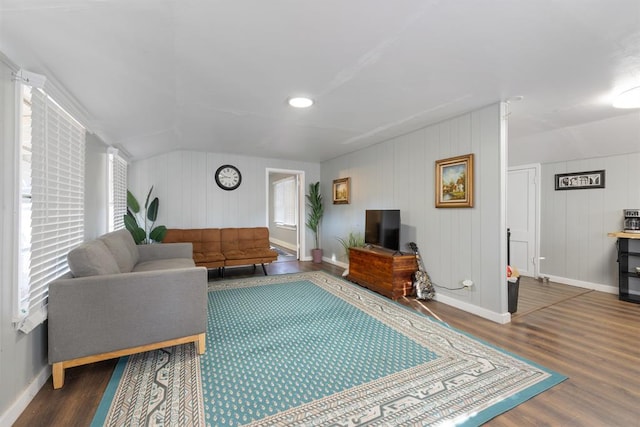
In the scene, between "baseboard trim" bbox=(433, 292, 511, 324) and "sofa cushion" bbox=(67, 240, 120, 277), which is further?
"baseboard trim" bbox=(433, 292, 511, 324)

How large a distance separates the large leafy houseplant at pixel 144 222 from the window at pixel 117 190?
0.10 m

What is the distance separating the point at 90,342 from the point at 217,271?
131 inches

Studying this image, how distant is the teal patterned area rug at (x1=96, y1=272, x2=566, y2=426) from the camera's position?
157 centimetres

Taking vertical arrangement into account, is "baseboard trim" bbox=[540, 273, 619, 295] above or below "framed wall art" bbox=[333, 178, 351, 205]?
below

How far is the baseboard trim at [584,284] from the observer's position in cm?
390

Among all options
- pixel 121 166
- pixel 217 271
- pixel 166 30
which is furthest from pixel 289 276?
pixel 166 30

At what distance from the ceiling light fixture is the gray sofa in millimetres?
3942

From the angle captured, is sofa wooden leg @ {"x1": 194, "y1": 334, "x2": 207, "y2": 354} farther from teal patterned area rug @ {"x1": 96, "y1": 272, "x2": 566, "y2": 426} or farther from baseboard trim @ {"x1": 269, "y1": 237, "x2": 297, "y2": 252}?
baseboard trim @ {"x1": 269, "y1": 237, "x2": 297, "y2": 252}

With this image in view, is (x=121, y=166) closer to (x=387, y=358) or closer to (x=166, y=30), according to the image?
(x=166, y=30)

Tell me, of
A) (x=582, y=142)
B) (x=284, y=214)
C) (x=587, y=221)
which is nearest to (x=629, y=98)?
(x=582, y=142)

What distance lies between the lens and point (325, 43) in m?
1.76

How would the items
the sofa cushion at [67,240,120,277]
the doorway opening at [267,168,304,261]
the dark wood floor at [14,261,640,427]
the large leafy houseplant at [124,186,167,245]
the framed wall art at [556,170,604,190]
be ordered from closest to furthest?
the dark wood floor at [14,261,640,427] < the sofa cushion at [67,240,120,277] < the framed wall art at [556,170,604,190] < the large leafy houseplant at [124,186,167,245] < the doorway opening at [267,168,304,261]

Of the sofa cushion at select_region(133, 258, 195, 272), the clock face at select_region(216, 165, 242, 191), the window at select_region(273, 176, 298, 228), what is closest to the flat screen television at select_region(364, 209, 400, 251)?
the sofa cushion at select_region(133, 258, 195, 272)

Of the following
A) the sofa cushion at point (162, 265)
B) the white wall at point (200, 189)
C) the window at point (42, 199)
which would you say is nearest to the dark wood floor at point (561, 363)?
the window at point (42, 199)
